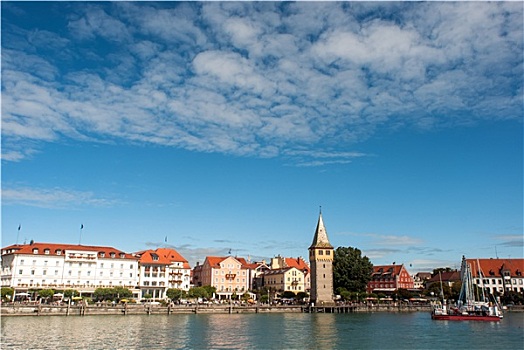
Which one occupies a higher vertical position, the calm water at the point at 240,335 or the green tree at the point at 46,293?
the green tree at the point at 46,293

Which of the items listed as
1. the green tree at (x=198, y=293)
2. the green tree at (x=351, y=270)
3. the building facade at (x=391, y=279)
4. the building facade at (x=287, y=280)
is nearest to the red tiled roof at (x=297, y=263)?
the building facade at (x=287, y=280)

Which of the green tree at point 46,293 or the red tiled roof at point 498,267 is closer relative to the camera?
the green tree at point 46,293

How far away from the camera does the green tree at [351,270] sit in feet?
324

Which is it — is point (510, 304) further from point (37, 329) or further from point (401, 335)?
point (37, 329)

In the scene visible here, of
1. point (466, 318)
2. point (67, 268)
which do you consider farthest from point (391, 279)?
point (67, 268)

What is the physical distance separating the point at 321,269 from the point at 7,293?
176 feet

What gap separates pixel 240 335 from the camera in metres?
47.0

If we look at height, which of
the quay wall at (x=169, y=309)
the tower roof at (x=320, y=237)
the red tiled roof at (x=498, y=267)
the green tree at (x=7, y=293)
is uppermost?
the tower roof at (x=320, y=237)

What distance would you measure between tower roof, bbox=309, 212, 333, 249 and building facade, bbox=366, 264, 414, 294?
33844mm

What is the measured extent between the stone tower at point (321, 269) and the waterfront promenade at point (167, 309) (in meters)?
3.98

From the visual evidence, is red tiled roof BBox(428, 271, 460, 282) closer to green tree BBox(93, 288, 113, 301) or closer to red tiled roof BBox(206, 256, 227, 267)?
red tiled roof BBox(206, 256, 227, 267)

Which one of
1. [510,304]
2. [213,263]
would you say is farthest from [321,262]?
[510,304]

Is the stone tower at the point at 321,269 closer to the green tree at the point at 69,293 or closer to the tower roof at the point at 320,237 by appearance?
the tower roof at the point at 320,237

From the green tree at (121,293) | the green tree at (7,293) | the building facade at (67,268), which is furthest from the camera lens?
the green tree at (121,293)
